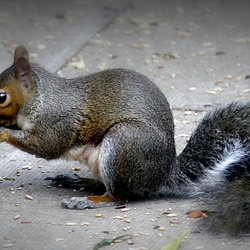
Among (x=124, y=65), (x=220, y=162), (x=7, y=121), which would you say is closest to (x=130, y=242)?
(x=220, y=162)

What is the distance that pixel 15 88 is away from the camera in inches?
194

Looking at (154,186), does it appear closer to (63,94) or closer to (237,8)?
(63,94)

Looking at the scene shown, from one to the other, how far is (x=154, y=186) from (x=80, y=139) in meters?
0.46

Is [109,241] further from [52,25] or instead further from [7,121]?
[52,25]

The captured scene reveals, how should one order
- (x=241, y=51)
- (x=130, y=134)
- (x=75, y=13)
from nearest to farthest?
(x=130, y=134)
(x=241, y=51)
(x=75, y=13)

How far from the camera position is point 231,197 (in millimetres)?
4383

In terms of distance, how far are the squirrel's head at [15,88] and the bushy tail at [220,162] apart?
89 centimetres

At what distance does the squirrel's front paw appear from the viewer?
484 cm

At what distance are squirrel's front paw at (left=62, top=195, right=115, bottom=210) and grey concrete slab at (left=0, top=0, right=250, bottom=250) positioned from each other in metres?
0.05

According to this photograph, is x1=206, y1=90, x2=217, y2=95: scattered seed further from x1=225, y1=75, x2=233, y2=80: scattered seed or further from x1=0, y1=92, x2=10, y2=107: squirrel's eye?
x1=0, y1=92, x2=10, y2=107: squirrel's eye

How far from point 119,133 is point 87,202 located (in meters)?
0.40

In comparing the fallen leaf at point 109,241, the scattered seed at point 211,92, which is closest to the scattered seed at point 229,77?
the scattered seed at point 211,92

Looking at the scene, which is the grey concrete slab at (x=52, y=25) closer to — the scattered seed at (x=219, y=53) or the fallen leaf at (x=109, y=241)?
the scattered seed at (x=219, y=53)

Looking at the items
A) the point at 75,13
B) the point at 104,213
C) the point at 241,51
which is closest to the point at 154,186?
the point at 104,213
